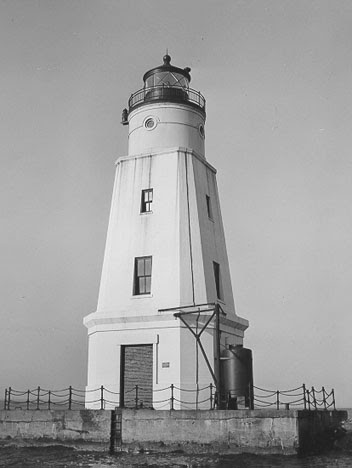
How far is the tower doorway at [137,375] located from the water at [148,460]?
308 cm

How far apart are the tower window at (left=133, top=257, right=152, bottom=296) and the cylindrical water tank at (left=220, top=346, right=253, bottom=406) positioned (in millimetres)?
4246

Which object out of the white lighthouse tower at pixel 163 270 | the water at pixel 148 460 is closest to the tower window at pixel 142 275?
the white lighthouse tower at pixel 163 270

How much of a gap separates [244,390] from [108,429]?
4.84m

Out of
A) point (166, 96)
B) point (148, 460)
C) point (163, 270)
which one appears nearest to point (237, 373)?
point (148, 460)

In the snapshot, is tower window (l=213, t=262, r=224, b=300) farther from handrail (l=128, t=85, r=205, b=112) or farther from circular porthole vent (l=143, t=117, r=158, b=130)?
handrail (l=128, t=85, r=205, b=112)

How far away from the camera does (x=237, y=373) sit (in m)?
20.8

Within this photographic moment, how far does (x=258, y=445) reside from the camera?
57.6 ft

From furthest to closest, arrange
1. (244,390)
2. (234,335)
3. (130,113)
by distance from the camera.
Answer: (130,113) → (234,335) → (244,390)

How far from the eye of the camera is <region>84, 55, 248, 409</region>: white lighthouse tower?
71.5 feet

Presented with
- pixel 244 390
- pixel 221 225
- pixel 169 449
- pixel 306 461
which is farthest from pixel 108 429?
pixel 221 225

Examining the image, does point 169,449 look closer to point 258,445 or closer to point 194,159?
point 258,445

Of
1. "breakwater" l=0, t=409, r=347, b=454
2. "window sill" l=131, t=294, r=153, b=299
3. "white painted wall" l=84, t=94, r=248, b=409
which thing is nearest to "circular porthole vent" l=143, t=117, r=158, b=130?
"white painted wall" l=84, t=94, r=248, b=409

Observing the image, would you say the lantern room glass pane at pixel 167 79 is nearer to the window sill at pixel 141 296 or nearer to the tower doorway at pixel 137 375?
the window sill at pixel 141 296

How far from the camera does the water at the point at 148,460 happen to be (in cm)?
1700
